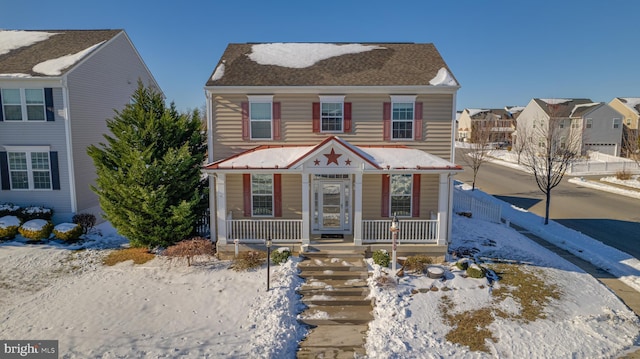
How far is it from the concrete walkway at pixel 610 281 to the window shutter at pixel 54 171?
2071cm

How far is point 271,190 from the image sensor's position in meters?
14.0

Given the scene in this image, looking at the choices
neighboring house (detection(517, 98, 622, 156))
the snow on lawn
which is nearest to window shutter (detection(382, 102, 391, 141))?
the snow on lawn

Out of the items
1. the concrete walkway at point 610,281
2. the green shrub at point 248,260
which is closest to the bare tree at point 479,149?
the concrete walkway at point 610,281

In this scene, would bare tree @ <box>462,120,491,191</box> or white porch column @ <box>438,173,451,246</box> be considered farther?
bare tree @ <box>462,120,491,191</box>

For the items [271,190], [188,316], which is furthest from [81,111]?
[188,316]

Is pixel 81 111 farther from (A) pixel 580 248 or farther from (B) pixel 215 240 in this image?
(A) pixel 580 248

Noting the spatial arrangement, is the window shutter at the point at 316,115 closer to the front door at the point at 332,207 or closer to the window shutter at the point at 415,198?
the front door at the point at 332,207

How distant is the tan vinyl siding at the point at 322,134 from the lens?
13664 mm

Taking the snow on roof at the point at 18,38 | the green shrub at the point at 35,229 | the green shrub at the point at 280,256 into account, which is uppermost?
the snow on roof at the point at 18,38

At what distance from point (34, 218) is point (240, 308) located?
39.3 ft

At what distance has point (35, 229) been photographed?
14.3 meters

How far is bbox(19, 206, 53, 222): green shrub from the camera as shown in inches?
611

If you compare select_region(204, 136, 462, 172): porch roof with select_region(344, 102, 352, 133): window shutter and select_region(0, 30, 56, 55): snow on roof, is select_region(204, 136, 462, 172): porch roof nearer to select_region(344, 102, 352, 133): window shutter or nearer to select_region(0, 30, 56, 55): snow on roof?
select_region(344, 102, 352, 133): window shutter

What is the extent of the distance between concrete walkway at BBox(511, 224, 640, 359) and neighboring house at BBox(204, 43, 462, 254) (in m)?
5.11
